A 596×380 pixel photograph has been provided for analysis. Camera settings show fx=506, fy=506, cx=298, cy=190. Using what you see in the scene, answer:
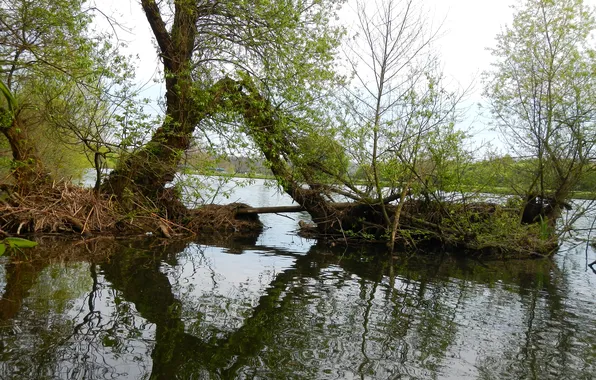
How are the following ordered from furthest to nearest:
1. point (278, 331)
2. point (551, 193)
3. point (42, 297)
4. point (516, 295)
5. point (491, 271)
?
point (551, 193) < point (491, 271) < point (516, 295) < point (42, 297) < point (278, 331)

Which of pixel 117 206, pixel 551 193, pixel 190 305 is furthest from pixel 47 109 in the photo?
pixel 551 193

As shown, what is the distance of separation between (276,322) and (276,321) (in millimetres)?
51

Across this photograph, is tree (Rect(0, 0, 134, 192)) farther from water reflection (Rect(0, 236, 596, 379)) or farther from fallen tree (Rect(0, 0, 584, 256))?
water reflection (Rect(0, 236, 596, 379))

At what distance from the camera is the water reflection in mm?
4727

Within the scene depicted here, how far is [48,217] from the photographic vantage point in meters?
12.7

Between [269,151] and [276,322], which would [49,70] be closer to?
[269,151]

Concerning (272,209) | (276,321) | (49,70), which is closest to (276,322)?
(276,321)

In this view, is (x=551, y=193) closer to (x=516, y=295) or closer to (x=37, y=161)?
(x=516, y=295)

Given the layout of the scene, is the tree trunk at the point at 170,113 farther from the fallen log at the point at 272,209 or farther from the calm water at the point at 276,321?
the fallen log at the point at 272,209

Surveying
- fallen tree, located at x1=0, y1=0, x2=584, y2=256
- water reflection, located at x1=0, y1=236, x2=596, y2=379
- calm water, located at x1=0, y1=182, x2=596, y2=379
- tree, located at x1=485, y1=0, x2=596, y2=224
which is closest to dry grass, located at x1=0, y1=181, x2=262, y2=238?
fallen tree, located at x1=0, y1=0, x2=584, y2=256

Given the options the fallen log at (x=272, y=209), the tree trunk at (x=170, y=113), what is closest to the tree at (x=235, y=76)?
the tree trunk at (x=170, y=113)

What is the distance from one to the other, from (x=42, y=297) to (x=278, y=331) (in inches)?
123

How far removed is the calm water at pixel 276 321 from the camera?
4730 millimetres

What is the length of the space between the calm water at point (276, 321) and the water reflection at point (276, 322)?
0.07 feet
